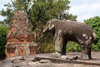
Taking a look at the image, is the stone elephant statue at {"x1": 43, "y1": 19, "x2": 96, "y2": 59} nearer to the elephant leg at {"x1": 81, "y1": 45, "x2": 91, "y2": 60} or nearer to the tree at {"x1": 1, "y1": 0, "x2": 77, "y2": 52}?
the elephant leg at {"x1": 81, "y1": 45, "x2": 91, "y2": 60}

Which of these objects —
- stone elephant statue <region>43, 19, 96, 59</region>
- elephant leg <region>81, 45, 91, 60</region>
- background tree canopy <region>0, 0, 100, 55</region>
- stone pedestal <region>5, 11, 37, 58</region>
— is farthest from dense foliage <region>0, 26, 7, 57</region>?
elephant leg <region>81, 45, 91, 60</region>

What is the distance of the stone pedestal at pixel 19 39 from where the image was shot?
1459 centimetres

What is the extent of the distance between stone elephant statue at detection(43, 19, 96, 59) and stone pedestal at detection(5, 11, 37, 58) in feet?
18.1

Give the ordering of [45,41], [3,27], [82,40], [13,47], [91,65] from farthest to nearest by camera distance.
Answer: [3,27] → [45,41] → [13,47] → [82,40] → [91,65]

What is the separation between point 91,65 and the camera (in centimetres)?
784

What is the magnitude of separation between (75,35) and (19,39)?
6383 mm

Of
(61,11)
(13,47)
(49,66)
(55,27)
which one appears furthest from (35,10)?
(49,66)

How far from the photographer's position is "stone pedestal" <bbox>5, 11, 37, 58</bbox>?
1459 cm

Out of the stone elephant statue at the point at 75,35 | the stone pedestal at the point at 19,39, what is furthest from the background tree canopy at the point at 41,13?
the stone elephant statue at the point at 75,35

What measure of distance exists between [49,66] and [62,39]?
5.38 ft

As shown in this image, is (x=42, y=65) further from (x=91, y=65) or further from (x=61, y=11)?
(x=61, y=11)

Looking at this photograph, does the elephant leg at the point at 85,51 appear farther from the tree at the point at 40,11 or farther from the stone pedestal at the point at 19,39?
the tree at the point at 40,11

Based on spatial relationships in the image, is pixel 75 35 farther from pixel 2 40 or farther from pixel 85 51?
pixel 2 40

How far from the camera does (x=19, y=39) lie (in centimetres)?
1489
